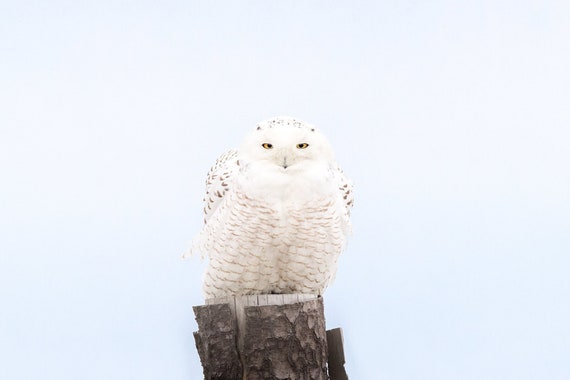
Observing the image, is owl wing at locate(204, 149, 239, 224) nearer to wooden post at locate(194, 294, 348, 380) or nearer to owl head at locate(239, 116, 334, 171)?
owl head at locate(239, 116, 334, 171)

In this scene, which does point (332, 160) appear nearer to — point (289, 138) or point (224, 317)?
point (289, 138)

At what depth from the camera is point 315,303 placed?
15.5 ft

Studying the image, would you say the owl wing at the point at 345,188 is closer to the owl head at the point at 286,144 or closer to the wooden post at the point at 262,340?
the owl head at the point at 286,144

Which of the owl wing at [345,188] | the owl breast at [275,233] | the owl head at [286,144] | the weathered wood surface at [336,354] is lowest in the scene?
the weathered wood surface at [336,354]

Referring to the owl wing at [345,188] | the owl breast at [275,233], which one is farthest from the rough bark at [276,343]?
the owl wing at [345,188]

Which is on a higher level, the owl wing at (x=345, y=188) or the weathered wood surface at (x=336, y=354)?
the owl wing at (x=345, y=188)

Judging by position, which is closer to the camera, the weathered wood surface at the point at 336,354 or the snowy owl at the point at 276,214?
the weathered wood surface at the point at 336,354

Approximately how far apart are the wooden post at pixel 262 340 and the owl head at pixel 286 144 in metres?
0.90

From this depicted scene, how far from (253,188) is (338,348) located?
1.13 meters

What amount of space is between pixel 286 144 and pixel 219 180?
26.1 inches

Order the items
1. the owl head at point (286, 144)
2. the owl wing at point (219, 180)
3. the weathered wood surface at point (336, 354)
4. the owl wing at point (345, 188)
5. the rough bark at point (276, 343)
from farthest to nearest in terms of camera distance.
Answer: the owl wing at point (345, 188) < the owl wing at point (219, 180) < the owl head at point (286, 144) < the weathered wood surface at point (336, 354) < the rough bark at point (276, 343)

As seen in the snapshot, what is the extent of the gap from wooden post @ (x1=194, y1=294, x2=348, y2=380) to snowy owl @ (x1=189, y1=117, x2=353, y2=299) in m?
0.54

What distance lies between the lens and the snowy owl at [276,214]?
5035 mm

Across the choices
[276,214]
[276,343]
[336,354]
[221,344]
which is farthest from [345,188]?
[221,344]
